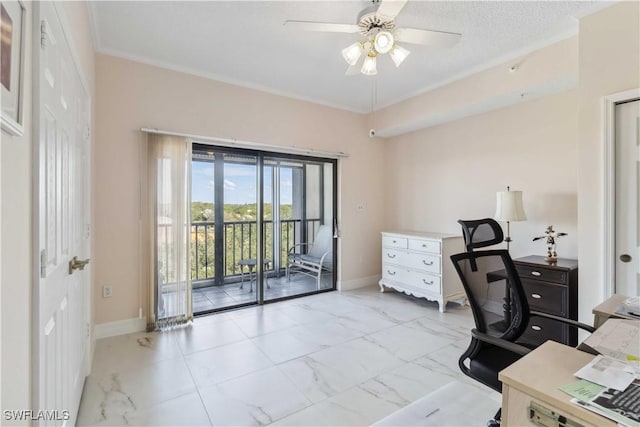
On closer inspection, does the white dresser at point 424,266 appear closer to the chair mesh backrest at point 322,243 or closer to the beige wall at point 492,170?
the beige wall at point 492,170

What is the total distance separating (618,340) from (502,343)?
16.0 inches

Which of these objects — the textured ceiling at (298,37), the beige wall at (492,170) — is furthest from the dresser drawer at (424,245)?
the textured ceiling at (298,37)

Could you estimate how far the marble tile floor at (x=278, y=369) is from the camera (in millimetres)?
1904

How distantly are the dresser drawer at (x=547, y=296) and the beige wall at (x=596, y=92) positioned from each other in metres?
0.16

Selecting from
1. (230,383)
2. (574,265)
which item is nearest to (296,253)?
(230,383)

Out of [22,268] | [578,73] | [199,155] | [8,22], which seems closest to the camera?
[8,22]

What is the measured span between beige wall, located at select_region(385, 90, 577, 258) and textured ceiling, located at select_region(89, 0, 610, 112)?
2.60ft

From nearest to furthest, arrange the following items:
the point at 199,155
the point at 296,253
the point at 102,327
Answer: the point at 102,327 < the point at 199,155 < the point at 296,253

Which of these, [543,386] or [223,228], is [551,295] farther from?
[223,228]

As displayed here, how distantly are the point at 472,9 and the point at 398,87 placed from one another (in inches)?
61.3

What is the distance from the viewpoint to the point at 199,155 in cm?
368

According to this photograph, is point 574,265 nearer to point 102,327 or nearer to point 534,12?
point 534,12

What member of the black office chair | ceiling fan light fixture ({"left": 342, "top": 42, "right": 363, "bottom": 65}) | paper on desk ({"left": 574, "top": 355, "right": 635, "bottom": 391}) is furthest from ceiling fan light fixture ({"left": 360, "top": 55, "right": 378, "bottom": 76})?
paper on desk ({"left": 574, "top": 355, "right": 635, "bottom": 391})

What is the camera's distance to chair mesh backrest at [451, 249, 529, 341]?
1.62 meters
